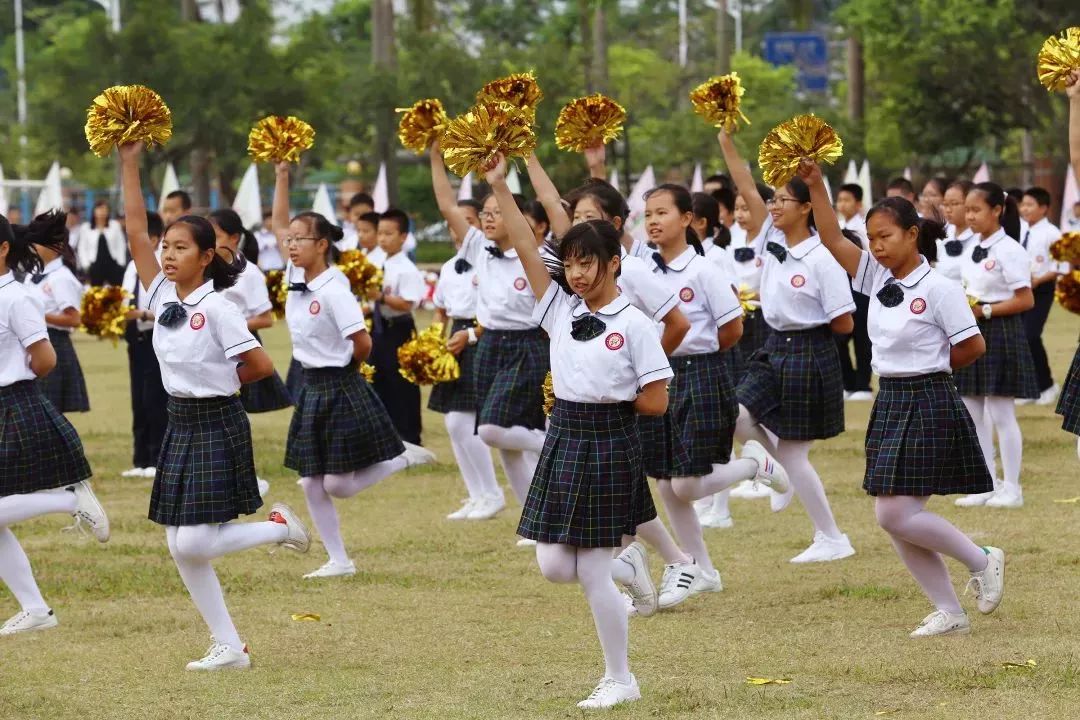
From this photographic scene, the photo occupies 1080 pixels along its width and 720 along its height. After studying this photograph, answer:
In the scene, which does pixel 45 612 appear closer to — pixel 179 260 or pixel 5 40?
pixel 179 260

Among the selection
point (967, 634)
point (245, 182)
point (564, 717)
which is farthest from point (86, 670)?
point (245, 182)

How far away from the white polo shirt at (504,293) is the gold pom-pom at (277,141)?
1287 millimetres

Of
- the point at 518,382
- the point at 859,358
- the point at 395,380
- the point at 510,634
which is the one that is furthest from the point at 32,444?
the point at 859,358

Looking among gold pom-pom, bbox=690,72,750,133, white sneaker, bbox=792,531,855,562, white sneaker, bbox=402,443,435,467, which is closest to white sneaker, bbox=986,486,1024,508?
white sneaker, bbox=792,531,855,562

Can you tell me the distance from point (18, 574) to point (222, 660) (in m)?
1.26

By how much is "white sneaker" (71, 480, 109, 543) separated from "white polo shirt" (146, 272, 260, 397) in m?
1.32

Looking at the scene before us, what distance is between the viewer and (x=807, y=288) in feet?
28.3

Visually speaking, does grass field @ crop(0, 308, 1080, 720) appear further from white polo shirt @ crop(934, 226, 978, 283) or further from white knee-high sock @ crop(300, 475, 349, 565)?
white polo shirt @ crop(934, 226, 978, 283)

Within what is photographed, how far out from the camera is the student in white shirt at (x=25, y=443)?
7.33m

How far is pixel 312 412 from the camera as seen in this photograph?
8.46 m

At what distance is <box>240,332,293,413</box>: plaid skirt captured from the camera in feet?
34.1

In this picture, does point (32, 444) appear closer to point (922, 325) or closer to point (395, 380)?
point (922, 325)

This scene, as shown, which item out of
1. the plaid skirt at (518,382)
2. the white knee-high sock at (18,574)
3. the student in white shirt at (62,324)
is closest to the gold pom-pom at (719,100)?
the plaid skirt at (518,382)

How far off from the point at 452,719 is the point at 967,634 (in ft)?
6.98
